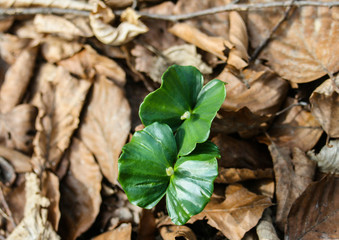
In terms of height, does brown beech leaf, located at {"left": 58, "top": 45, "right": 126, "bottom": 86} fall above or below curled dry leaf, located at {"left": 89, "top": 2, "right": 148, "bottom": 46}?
below

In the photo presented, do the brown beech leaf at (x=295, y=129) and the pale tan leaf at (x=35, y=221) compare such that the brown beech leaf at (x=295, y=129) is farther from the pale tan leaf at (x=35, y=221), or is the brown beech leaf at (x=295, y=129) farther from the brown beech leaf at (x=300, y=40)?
the pale tan leaf at (x=35, y=221)

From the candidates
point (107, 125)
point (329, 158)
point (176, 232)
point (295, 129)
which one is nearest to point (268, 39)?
point (295, 129)

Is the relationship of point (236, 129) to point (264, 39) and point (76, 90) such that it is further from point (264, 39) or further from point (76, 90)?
point (76, 90)

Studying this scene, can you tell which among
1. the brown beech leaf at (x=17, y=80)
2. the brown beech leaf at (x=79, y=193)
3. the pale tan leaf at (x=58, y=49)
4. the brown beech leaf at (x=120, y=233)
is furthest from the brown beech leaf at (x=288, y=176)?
the brown beech leaf at (x=17, y=80)

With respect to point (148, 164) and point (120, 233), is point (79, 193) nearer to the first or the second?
point (120, 233)

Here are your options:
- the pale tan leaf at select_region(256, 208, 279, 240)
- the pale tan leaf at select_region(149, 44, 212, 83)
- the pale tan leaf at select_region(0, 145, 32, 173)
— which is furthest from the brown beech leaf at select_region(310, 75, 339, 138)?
the pale tan leaf at select_region(0, 145, 32, 173)

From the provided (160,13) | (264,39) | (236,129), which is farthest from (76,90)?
(264,39)

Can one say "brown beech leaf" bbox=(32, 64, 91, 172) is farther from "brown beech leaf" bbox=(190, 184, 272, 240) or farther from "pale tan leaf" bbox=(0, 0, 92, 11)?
"brown beech leaf" bbox=(190, 184, 272, 240)
